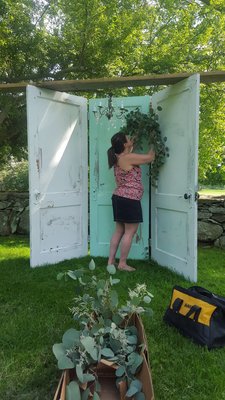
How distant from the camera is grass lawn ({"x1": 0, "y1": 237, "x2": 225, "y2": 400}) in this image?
2.26m

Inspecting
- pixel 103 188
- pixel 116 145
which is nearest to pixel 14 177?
pixel 103 188

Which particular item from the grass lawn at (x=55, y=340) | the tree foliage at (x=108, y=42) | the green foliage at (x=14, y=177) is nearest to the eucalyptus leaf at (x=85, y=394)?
the grass lawn at (x=55, y=340)

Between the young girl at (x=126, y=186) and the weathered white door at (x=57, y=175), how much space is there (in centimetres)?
75

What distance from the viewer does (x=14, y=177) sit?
27.8ft

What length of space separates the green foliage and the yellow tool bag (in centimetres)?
543

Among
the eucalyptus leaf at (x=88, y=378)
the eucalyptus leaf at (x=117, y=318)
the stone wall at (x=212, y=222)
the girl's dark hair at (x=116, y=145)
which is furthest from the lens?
the stone wall at (x=212, y=222)

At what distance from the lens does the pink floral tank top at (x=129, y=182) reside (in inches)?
187

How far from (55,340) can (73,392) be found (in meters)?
1.06

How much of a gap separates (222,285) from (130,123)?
232 centimetres

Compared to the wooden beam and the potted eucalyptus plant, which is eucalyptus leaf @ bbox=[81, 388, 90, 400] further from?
the wooden beam

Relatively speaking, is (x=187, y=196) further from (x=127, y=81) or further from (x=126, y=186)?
(x=127, y=81)

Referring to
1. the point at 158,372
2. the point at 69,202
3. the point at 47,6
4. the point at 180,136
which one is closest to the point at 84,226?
the point at 69,202

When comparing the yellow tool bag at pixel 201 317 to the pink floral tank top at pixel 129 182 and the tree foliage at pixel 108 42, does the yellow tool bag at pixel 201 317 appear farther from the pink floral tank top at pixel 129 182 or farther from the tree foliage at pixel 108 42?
the tree foliage at pixel 108 42

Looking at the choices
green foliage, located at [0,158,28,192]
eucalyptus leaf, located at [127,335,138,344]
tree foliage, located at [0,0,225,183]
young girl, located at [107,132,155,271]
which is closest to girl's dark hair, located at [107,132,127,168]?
young girl, located at [107,132,155,271]
